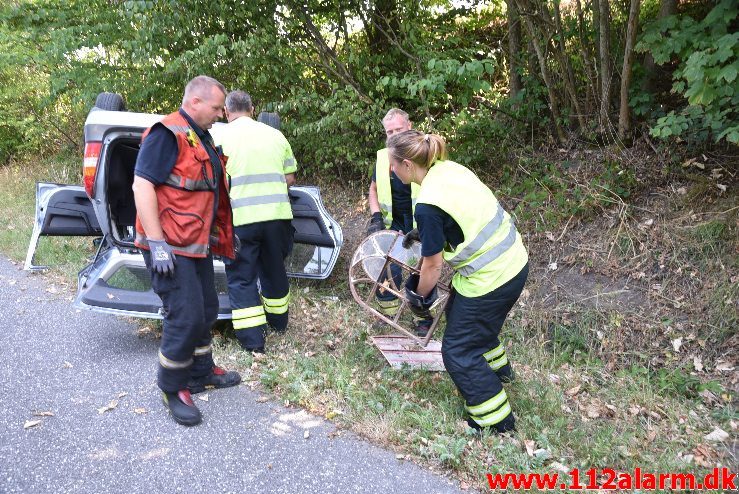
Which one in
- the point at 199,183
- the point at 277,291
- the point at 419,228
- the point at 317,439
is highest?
the point at 199,183

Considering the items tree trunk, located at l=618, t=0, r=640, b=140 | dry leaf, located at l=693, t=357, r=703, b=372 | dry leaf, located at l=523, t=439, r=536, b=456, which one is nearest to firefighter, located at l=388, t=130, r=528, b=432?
dry leaf, located at l=523, t=439, r=536, b=456

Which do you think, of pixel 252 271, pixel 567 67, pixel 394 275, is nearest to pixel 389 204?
pixel 394 275

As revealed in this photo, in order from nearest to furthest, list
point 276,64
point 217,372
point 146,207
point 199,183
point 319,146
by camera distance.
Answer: point 146,207
point 199,183
point 217,372
point 276,64
point 319,146

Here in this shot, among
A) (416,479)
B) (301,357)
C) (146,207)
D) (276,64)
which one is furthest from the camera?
(276,64)

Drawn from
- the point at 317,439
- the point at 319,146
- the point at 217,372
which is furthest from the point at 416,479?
the point at 319,146

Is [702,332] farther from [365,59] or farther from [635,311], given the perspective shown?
[365,59]

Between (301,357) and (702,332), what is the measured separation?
10.3ft

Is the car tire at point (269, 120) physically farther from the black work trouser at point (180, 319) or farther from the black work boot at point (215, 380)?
the black work boot at point (215, 380)

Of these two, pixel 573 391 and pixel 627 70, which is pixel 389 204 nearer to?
pixel 573 391

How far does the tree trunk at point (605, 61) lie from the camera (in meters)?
5.72

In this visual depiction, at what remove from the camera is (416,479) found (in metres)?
2.85

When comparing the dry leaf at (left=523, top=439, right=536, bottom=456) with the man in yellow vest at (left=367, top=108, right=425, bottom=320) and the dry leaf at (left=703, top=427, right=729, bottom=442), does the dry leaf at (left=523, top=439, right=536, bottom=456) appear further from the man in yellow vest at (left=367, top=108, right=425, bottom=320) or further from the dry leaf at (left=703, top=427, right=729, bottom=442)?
the man in yellow vest at (left=367, top=108, right=425, bottom=320)

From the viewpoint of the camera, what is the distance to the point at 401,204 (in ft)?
16.0

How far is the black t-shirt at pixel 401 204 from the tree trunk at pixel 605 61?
2810 millimetres
